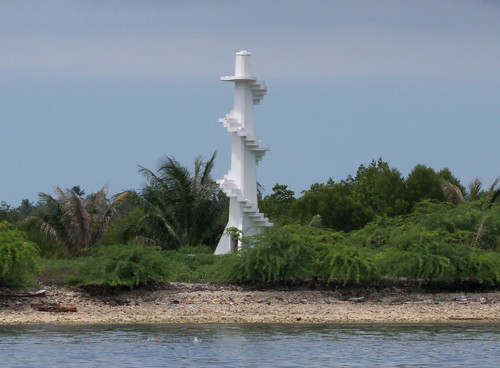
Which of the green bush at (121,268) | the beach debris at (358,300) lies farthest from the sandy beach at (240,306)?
the green bush at (121,268)

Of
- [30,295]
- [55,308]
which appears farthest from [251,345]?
[30,295]

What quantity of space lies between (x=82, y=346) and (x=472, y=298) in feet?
43.4

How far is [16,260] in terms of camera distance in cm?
3033

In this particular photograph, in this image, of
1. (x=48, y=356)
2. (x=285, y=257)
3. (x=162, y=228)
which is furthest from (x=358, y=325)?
(x=162, y=228)

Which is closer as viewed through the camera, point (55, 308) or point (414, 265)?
point (55, 308)

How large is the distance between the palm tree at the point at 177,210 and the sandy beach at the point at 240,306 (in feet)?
33.5

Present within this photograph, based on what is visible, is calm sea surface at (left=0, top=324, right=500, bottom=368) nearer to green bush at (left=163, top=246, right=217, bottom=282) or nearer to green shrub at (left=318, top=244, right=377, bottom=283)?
green shrub at (left=318, top=244, right=377, bottom=283)

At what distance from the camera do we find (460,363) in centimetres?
2320

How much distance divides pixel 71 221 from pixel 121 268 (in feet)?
41.5

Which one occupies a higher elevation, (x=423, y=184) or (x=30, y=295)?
(x=423, y=184)

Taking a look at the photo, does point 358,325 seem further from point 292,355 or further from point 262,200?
point 262,200

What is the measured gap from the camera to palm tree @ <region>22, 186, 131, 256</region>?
43562 millimetres

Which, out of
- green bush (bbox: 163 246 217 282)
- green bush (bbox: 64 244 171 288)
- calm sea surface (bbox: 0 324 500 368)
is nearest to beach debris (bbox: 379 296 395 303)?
calm sea surface (bbox: 0 324 500 368)

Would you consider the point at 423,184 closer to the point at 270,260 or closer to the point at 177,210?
Result: the point at 177,210
